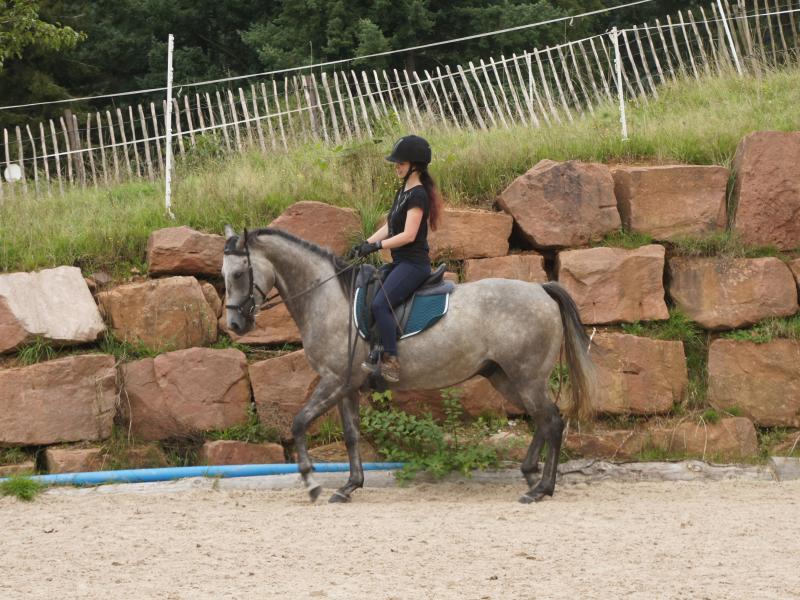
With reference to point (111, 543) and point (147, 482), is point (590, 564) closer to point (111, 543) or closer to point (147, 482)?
point (111, 543)

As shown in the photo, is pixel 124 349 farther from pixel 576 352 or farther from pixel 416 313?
pixel 576 352

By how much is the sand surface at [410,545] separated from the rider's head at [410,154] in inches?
102

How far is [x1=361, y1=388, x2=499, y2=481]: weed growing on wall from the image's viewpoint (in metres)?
8.34

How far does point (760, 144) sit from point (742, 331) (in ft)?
6.28

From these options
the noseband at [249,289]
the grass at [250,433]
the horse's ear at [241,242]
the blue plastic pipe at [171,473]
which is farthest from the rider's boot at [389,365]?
the grass at [250,433]

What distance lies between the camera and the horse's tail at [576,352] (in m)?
7.92

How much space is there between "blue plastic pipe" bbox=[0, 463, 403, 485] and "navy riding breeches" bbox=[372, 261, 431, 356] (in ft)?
4.67

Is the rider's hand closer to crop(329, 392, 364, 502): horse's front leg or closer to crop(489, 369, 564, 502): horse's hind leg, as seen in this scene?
crop(329, 392, 364, 502): horse's front leg

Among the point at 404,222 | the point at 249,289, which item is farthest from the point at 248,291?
the point at 404,222

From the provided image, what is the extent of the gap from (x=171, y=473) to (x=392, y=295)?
96.3 inches

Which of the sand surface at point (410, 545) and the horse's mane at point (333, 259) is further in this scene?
the horse's mane at point (333, 259)

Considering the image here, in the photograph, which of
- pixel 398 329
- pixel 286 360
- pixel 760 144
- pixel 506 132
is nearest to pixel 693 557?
pixel 398 329

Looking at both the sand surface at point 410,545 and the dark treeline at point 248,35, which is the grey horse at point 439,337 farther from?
the dark treeline at point 248,35

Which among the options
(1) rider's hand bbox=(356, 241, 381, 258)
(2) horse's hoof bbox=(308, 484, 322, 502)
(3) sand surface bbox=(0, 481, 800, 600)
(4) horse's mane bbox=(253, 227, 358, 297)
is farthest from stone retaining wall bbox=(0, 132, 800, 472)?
(1) rider's hand bbox=(356, 241, 381, 258)
